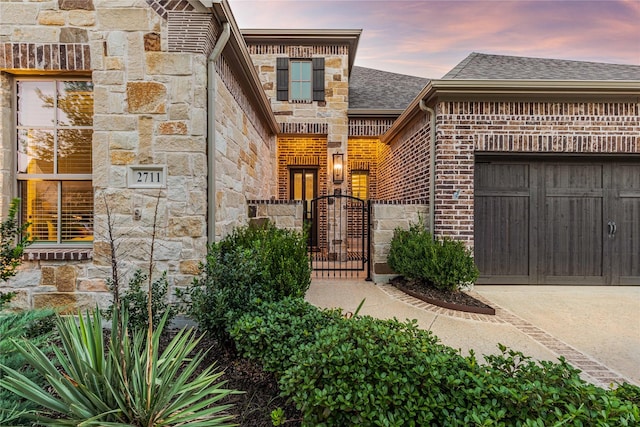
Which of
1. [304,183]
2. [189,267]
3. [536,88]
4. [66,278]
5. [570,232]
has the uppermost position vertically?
[536,88]

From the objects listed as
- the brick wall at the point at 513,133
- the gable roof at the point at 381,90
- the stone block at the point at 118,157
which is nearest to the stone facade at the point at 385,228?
the brick wall at the point at 513,133

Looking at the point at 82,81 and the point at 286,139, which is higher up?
the point at 286,139

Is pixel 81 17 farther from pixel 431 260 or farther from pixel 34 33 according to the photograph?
pixel 431 260

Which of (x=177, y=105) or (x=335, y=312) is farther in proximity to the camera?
(x=177, y=105)

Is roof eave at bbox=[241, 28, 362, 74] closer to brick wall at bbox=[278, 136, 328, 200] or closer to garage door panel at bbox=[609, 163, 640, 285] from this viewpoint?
brick wall at bbox=[278, 136, 328, 200]

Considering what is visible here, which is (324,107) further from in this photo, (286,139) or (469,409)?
(469,409)

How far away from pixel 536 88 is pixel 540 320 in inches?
144

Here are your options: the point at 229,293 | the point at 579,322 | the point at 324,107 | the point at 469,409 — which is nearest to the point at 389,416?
the point at 469,409

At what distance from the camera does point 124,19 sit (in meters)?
3.49

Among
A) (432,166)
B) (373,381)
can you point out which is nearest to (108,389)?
(373,381)

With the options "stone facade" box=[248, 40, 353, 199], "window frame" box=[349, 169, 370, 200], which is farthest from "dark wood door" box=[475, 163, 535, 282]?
"window frame" box=[349, 169, 370, 200]

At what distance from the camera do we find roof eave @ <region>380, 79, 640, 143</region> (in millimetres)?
5148

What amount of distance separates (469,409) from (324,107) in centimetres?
854

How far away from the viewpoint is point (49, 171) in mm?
3674
